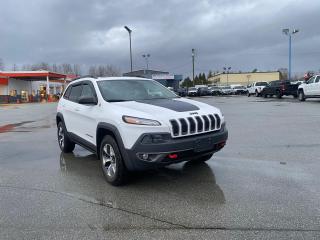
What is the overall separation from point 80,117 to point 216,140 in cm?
283

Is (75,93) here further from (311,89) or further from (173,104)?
(311,89)

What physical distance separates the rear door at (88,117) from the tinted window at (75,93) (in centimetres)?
28

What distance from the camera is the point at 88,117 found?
661cm

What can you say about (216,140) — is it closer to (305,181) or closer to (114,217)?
(305,181)

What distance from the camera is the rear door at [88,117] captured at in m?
6.38

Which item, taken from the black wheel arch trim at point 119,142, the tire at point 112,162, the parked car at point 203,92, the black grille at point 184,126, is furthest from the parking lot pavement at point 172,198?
the parked car at point 203,92

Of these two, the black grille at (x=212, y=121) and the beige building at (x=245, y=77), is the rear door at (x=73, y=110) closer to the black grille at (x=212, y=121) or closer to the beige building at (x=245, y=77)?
the black grille at (x=212, y=121)

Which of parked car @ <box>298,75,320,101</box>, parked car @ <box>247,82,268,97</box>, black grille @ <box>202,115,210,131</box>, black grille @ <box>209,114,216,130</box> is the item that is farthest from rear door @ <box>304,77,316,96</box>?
black grille @ <box>202,115,210,131</box>

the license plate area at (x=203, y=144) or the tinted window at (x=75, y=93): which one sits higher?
the tinted window at (x=75, y=93)

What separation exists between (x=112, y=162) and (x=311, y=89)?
2323cm

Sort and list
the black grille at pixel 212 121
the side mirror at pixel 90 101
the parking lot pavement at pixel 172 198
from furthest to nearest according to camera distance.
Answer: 1. the side mirror at pixel 90 101
2. the black grille at pixel 212 121
3. the parking lot pavement at pixel 172 198

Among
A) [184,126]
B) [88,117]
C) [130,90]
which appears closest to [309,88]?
[130,90]

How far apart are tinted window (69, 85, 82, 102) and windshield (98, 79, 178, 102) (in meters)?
1.07

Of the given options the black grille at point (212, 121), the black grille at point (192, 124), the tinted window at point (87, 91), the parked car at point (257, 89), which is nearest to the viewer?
the black grille at point (192, 124)
